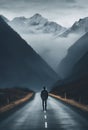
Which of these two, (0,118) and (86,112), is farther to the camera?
(86,112)

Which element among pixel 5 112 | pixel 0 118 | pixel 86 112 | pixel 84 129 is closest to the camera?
pixel 84 129

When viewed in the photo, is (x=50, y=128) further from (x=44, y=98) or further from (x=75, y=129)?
(x=44, y=98)

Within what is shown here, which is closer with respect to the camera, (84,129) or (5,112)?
(84,129)

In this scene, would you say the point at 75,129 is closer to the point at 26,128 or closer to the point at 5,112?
the point at 26,128

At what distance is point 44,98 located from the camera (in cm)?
4772

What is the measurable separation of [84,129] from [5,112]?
1458 cm

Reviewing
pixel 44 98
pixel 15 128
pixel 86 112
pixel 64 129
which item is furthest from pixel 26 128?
pixel 44 98

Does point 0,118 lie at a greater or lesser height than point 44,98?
lesser

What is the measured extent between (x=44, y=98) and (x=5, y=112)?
9934mm

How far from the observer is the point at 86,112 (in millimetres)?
35906

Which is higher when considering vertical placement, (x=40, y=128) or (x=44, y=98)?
(x=44, y=98)

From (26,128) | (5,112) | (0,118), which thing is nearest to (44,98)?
(5,112)

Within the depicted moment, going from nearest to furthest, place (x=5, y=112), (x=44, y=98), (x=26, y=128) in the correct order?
(x=26, y=128) < (x=5, y=112) < (x=44, y=98)

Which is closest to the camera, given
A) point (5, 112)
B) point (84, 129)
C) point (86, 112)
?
point (84, 129)
